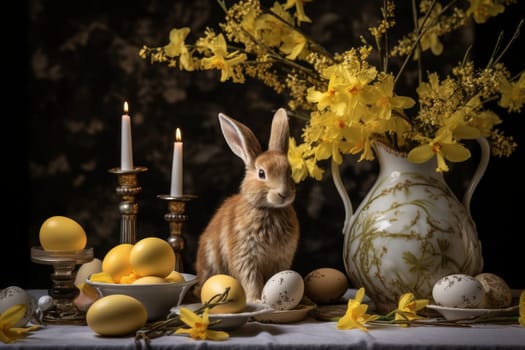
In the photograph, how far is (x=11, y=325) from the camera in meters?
1.21

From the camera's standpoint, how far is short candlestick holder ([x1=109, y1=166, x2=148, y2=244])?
61.0 inches

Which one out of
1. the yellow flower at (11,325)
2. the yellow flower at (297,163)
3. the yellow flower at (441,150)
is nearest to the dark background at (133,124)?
the yellow flower at (297,163)

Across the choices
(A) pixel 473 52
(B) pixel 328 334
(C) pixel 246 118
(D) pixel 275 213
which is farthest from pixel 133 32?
(B) pixel 328 334

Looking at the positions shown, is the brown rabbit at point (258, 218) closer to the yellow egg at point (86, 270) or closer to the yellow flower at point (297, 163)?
the yellow flower at point (297, 163)

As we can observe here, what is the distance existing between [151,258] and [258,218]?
9.7 inches

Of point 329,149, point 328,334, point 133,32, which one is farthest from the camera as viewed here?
point 133,32

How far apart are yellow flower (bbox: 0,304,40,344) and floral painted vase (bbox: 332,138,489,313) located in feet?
2.03

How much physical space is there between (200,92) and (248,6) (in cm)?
46

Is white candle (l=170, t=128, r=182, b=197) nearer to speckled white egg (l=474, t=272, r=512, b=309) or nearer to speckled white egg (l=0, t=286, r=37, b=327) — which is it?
speckled white egg (l=0, t=286, r=37, b=327)

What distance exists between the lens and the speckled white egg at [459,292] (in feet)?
4.42

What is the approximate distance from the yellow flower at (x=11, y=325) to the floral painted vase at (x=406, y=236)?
0.62m

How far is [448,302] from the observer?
136 cm

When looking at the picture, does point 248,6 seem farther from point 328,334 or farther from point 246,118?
point 328,334

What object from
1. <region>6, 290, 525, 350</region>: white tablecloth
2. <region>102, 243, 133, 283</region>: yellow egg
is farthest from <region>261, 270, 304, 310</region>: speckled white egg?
<region>102, 243, 133, 283</region>: yellow egg
